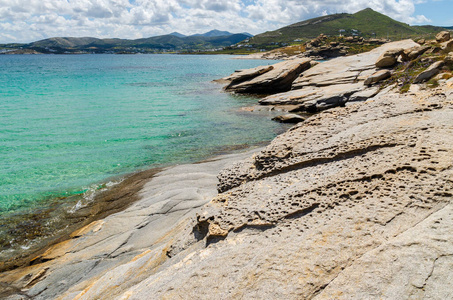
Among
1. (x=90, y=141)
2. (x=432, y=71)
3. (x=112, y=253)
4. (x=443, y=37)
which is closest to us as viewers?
(x=112, y=253)

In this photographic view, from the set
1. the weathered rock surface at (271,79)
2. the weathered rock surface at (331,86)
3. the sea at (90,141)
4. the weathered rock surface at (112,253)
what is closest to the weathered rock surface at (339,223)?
the weathered rock surface at (112,253)

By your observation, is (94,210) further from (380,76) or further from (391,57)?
(391,57)

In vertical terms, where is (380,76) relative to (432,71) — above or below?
below

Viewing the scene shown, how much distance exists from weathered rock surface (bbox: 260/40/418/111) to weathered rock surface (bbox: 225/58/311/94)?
4033 millimetres

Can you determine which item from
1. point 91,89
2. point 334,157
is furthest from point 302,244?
point 91,89

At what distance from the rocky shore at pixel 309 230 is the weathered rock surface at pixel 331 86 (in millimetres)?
23875

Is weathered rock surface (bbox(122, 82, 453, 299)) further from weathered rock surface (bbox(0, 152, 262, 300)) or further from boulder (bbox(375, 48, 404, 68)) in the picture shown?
boulder (bbox(375, 48, 404, 68))

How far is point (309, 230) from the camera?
5.27 m

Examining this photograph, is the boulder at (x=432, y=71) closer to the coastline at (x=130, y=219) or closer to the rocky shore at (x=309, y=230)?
the rocky shore at (x=309, y=230)

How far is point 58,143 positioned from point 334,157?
22.9m

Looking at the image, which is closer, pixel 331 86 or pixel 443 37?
pixel 443 37

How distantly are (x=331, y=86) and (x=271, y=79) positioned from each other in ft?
45.5

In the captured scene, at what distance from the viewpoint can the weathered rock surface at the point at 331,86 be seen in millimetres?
32125

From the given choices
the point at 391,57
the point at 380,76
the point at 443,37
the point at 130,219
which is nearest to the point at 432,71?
the point at 380,76
